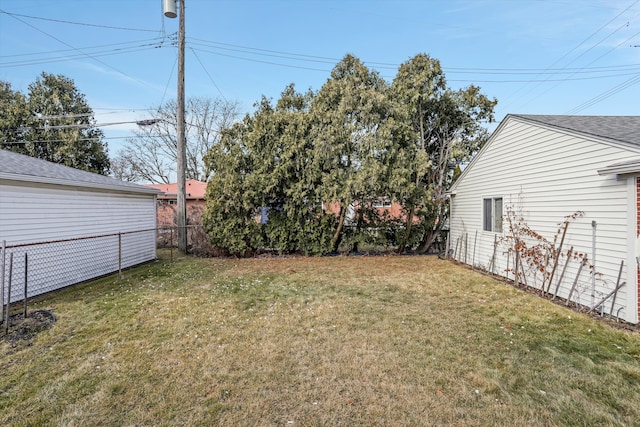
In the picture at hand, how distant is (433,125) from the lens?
37.9 ft

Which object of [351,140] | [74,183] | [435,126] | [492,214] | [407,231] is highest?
[435,126]

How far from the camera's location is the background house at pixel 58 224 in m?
5.43

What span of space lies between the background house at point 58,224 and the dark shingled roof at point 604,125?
29.8 ft

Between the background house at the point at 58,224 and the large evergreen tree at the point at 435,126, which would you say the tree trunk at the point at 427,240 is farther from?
the background house at the point at 58,224

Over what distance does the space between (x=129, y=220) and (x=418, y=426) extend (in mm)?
9031

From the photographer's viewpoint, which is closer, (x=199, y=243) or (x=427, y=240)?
(x=199, y=243)

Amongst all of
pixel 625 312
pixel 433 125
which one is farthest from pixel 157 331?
pixel 433 125

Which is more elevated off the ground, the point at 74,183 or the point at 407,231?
the point at 74,183

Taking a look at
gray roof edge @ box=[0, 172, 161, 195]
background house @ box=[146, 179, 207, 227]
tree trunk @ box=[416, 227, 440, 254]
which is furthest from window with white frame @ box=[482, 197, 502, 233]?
background house @ box=[146, 179, 207, 227]

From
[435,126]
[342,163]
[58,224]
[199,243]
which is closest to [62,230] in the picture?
[58,224]

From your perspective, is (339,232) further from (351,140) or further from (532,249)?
(532,249)

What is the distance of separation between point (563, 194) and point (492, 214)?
2258 mm

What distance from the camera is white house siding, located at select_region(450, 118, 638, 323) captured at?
177 inches

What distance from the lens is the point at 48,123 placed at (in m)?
14.7
